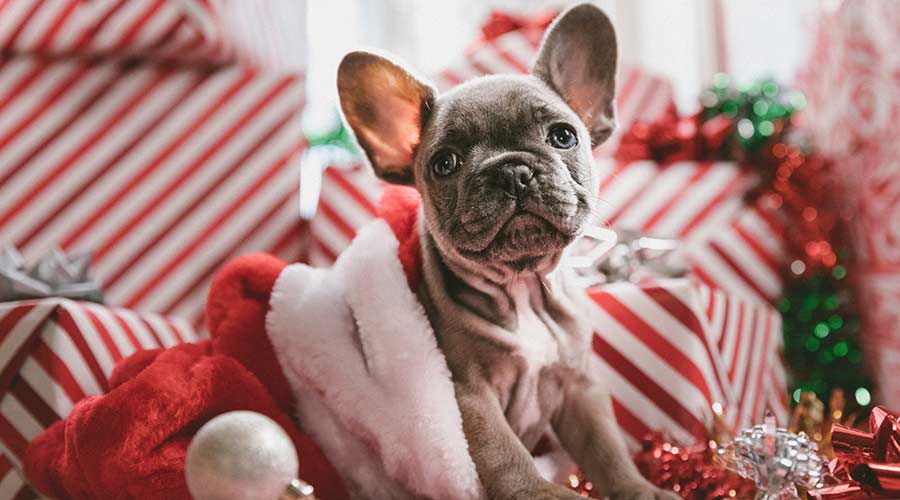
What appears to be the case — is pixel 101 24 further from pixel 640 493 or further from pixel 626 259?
pixel 640 493

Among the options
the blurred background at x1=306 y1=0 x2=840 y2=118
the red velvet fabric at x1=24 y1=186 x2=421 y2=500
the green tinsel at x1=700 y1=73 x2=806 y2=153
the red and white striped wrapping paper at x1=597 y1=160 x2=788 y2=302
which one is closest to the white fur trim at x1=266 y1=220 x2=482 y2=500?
the red velvet fabric at x1=24 y1=186 x2=421 y2=500

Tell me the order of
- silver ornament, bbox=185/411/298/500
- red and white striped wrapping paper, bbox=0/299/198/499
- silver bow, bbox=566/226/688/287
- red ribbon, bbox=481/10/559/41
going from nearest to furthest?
1. silver ornament, bbox=185/411/298/500
2. red and white striped wrapping paper, bbox=0/299/198/499
3. silver bow, bbox=566/226/688/287
4. red ribbon, bbox=481/10/559/41

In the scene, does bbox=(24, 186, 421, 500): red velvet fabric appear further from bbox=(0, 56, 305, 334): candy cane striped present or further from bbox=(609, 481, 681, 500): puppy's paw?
bbox=(0, 56, 305, 334): candy cane striped present

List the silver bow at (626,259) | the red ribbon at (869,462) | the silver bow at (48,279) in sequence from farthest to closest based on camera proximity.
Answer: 1. the silver bow at (626,259)
2. the silver bow at (48,279)
3. the red ribbon at (869,462)

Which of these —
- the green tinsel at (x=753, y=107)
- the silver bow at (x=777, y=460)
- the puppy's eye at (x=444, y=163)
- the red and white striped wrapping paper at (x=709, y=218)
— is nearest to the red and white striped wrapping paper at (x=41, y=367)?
the puppy's eye at (x=444, y=163)

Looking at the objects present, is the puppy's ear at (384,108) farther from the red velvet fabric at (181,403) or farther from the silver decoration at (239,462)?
the silver decoration at (239,462)

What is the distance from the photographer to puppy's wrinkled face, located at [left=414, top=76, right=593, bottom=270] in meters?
0.82

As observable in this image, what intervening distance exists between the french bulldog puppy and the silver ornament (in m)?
0.28

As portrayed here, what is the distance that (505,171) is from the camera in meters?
0.82

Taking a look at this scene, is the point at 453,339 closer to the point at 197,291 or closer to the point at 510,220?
the point at 510,220

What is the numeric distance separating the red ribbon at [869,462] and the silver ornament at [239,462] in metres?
0.54

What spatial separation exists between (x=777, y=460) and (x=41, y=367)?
2.97 ft

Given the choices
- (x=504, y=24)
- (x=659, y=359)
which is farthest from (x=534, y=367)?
(x=504, y=24)

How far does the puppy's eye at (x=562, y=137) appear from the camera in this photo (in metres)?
0.89
